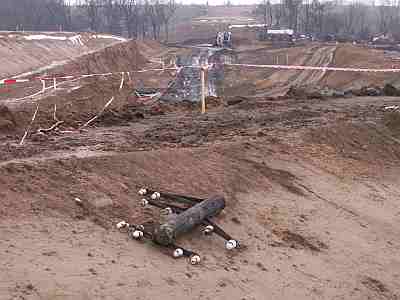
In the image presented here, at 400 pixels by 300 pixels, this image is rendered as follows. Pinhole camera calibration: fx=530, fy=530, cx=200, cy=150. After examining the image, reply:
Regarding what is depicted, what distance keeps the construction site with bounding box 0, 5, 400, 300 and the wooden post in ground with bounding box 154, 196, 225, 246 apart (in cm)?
19

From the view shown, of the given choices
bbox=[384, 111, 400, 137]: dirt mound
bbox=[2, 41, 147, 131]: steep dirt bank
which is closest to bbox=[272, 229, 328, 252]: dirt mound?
bbox=[2, 41, 147, 131]: steep dirt bank

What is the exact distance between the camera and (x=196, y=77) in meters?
38.4

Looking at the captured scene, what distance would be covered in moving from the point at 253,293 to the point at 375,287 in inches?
101

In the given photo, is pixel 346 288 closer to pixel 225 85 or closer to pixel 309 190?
pixel 309 190

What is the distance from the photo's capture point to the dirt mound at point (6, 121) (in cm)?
1285

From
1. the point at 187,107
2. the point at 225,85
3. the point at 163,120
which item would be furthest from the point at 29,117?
the point at 225,85

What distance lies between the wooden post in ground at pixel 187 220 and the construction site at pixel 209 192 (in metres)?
0.19

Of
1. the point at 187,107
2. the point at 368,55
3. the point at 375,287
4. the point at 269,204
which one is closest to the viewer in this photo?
the point at 375,287

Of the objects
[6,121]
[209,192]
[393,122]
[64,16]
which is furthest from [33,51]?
[64,16]

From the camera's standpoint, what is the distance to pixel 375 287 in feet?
29.3

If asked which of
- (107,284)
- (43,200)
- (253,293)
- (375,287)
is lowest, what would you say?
(375,287)

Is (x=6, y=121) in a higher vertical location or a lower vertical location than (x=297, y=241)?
higher

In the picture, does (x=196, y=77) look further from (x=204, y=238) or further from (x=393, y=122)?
(x=204, y=238)

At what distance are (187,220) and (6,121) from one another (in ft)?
21.9
